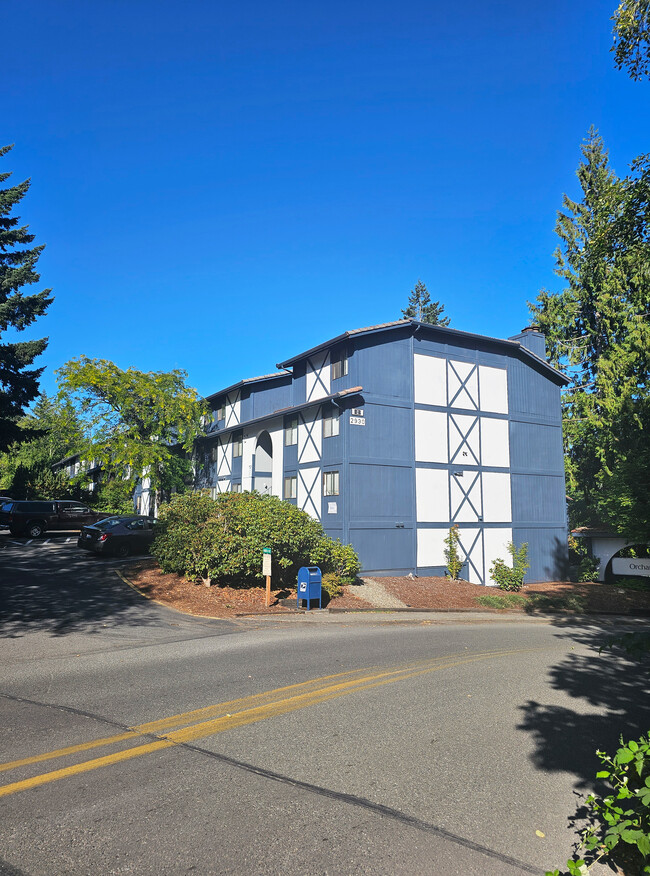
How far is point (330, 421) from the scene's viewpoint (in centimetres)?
2425

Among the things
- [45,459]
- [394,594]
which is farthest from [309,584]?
[45,459]

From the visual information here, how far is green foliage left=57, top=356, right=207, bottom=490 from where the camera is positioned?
96.4 ft

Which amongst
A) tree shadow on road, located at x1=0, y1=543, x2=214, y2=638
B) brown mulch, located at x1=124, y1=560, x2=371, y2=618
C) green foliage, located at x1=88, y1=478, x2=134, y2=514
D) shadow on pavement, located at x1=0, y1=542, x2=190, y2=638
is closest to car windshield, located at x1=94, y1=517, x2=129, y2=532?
shadow on pavement, located at x1=0, y1=542, x2=190, y2=638

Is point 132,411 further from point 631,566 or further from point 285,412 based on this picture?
point 631,566

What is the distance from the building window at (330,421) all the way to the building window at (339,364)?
56.3 inches

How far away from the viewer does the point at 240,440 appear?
3203 cm

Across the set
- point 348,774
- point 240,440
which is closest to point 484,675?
point 348,774

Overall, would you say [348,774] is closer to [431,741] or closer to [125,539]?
[431,741]

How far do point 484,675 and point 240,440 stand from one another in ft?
81.5

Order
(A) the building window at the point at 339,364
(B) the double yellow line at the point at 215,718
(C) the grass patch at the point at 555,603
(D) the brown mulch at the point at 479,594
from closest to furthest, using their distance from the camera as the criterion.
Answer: (B) the double yellow line at the point at 215,718 → (D) the brown mulch at the point at 479,594 → (C) the grass patch at the point at 555,603 → (A) the building window at the point at 339,364

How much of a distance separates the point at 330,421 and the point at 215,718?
18.6 meters

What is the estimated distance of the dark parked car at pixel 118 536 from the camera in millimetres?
22438

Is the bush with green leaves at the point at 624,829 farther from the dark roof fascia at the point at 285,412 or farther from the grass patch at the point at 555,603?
the dark roof fascia at the point at 285,412

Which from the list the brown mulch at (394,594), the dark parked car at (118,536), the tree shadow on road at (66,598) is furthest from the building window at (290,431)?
the tree shadow on road at (66,598)
